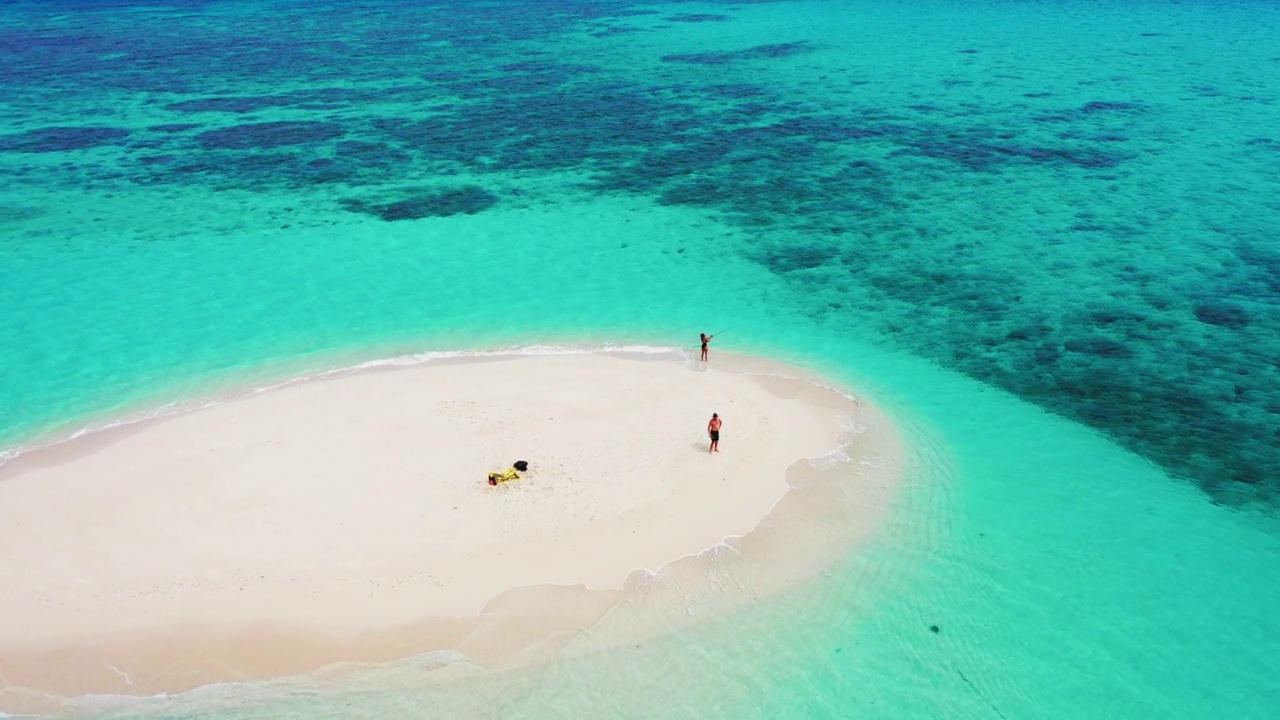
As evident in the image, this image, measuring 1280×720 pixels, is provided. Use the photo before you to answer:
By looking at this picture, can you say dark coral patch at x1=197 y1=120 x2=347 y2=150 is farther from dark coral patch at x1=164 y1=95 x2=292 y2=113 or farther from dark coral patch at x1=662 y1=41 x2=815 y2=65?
dark coral patch at x1=662 y1=41 x2=815 y2=65

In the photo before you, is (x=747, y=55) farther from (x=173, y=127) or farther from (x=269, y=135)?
(x=173, y=127)

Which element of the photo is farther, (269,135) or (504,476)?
(269,135)

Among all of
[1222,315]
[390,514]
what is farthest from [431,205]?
[1222,315]

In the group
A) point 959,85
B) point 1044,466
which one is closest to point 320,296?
point 1044,466

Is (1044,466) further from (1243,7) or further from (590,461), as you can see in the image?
(1243,7)

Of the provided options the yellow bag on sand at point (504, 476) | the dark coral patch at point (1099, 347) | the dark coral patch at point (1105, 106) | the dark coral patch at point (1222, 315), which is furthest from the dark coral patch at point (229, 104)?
the dark coral patch at point (1222, 315)

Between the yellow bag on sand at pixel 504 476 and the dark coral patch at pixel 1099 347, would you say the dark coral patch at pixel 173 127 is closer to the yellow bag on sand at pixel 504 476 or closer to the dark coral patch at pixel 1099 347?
the yellow bag on sand at pixel 504 476
